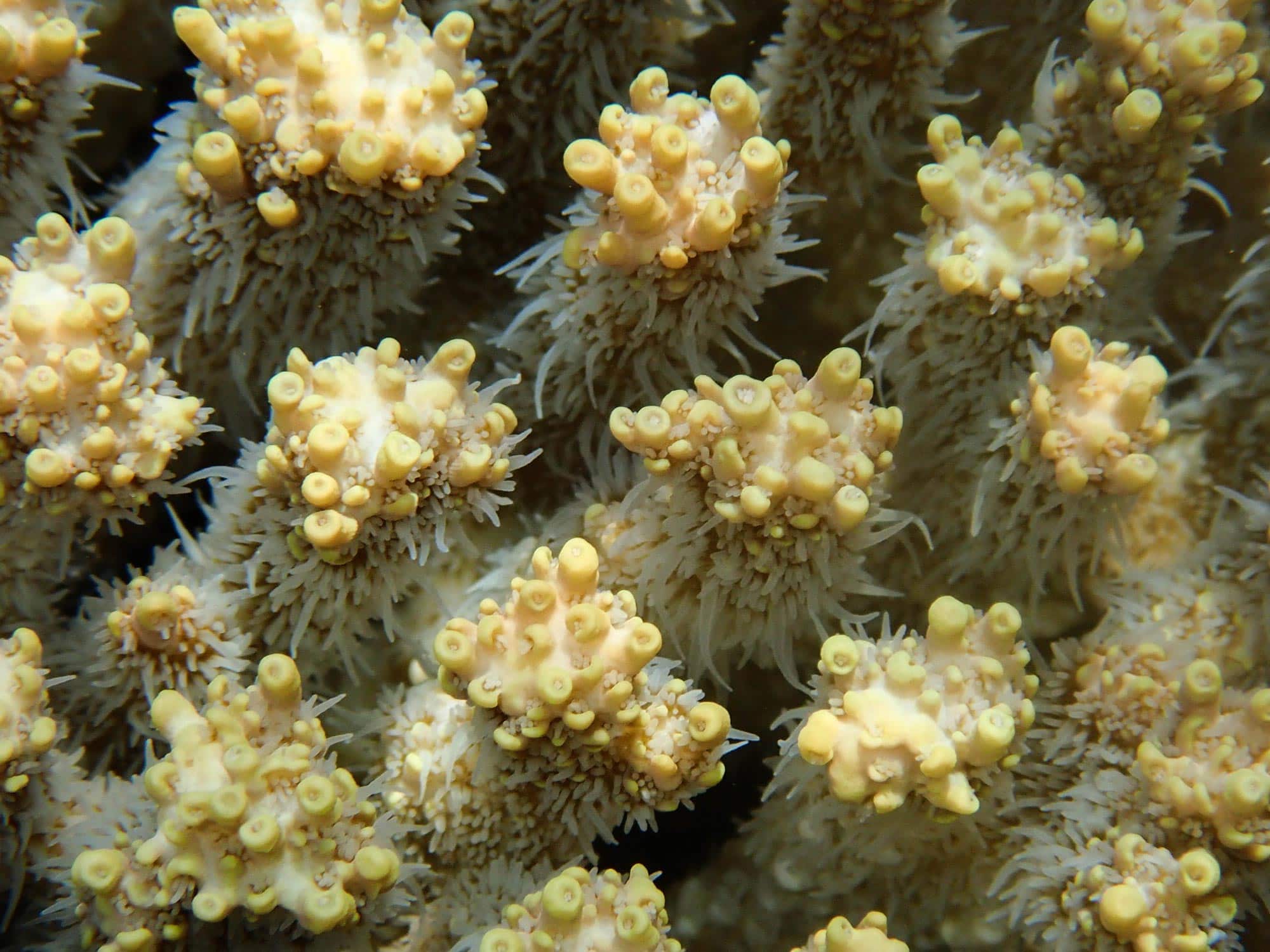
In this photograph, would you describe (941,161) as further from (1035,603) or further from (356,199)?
(356,199)

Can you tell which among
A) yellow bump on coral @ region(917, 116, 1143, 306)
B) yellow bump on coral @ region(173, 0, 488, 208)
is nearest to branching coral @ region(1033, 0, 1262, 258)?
yellow bump on coral @ region(917, 116, 1143, 306)

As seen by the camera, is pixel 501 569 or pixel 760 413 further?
pixel 501 569

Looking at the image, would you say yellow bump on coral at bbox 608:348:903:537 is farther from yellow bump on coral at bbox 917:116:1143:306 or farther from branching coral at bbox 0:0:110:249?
branching coral at bbox 0:0:110:249

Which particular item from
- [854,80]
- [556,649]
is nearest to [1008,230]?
[854,80]

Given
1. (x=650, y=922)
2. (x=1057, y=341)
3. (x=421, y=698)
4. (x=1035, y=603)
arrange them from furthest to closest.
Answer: (x=1035, y=603) → (x=421, y=698) → (x=1057, y=341) → (x=650, y=922)

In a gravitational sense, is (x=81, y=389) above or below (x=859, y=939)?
above

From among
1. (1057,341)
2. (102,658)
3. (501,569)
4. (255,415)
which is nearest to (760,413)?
(1057,341)

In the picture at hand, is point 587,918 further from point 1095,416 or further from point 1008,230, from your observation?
point 1008,230
